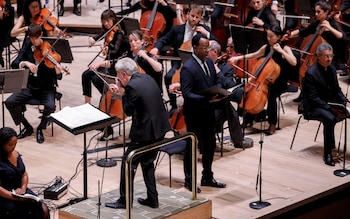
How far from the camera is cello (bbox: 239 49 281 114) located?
911 centimetres

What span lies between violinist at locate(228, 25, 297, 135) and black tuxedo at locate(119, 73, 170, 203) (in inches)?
107

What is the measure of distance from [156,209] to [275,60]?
3.35 meters

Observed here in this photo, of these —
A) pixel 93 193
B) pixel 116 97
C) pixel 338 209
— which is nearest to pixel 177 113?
pixel 116 97

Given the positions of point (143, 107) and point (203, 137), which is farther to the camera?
point (203, 137)

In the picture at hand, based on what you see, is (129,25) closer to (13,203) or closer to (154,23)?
(154,23)

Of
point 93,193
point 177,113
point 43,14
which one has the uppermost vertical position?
point 43,14

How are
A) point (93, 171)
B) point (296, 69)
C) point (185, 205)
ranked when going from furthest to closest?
point (296, 69), point (93, 171), point (185, 205)

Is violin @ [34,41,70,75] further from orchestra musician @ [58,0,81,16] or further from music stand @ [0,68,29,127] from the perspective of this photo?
orchestra musician @ [58,0,81,16]

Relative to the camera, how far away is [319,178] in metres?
8.26

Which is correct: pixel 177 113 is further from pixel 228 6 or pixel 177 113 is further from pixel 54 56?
pixel 228 6

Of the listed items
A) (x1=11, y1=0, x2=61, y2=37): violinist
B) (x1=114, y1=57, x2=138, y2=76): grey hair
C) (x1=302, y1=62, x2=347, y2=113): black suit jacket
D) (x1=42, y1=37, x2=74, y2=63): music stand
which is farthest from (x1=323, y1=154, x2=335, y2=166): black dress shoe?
(x1=11, y1=0, x2=61, y2=37): violinist

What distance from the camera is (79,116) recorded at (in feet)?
23.0

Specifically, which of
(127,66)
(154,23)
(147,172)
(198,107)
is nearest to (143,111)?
(127,66)

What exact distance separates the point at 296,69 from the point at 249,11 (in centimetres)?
106
